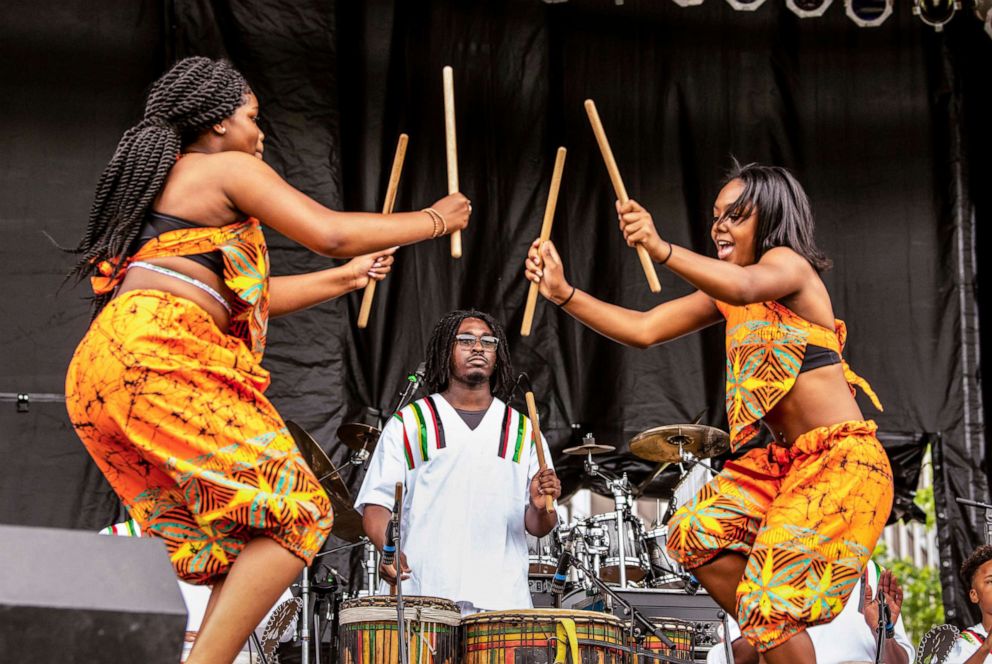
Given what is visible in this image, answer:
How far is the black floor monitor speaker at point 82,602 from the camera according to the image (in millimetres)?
1979

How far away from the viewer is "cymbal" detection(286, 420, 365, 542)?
6773 mm

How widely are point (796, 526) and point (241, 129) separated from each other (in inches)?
83.9

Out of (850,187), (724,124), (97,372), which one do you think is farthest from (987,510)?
(97,372)

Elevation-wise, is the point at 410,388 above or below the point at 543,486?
above

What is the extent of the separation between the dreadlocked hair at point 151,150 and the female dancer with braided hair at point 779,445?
4.76 feet

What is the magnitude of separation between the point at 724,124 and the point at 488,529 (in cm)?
302

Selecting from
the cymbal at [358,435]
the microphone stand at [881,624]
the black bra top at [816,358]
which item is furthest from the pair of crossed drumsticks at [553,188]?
the microphone stand at [881,624]

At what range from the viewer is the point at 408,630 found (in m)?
5.36

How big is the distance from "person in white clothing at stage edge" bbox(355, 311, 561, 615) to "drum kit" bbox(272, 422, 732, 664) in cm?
30

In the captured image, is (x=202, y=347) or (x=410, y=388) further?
(x=410, y=388)

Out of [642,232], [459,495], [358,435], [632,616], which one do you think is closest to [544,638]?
[632,616]

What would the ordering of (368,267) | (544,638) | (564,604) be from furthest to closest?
(564,604), (544,638), (368,267)

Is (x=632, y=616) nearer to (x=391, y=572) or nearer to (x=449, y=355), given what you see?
(x=391, y=572)

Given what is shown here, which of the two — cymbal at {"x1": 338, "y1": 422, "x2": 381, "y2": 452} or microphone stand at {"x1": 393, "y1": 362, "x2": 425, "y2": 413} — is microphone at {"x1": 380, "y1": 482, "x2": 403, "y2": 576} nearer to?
cymbal at {"x1": 338, "y1": 422, "x2": 381, "y2": 452}
